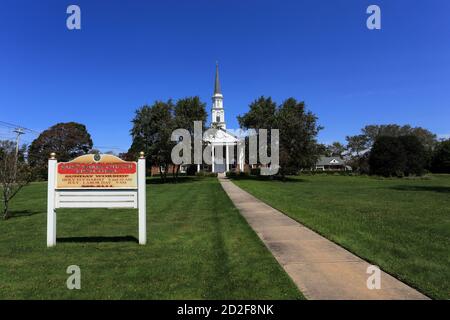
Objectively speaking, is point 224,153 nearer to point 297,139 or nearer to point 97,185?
point 297,139

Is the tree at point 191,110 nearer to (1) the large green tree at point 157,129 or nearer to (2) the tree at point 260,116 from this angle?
(1) the large green tree at point 157,129

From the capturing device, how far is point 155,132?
41.7m

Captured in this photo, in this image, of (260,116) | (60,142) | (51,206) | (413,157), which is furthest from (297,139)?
(60,142)

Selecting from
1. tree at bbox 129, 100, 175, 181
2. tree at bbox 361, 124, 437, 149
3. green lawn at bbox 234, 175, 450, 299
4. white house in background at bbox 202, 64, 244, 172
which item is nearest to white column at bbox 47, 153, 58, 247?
green lawn at bbox 234, 175, 450, 299

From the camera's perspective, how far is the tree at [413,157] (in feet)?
211

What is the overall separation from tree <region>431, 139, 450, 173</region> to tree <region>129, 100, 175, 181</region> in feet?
219

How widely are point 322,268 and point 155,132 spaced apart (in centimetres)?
3755

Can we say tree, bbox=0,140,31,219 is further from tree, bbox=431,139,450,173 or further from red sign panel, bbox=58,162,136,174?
tree, bbox=431,139,450,173

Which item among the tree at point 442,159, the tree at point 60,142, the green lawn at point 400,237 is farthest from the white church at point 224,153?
the green lawn at point 400,237

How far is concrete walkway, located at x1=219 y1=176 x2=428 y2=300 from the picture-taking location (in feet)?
15.1
